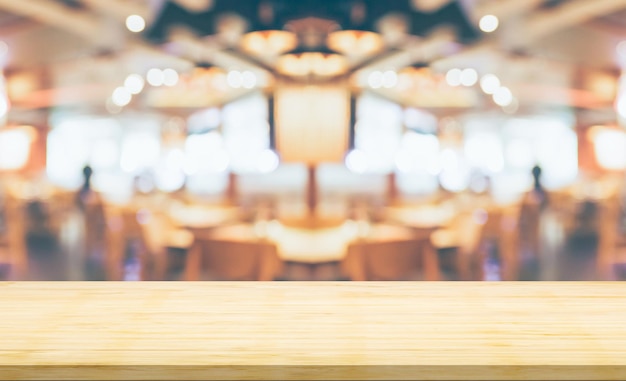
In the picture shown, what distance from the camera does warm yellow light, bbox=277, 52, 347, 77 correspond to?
5.29 metres

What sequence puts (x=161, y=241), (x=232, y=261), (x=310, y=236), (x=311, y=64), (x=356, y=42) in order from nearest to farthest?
(x=232, y=261)
(x=310, y=236)
(x=161, y=241)
(x=311, y=64)
(x=356, y=42)

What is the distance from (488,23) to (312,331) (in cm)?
808

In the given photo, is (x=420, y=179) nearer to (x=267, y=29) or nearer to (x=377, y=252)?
(x=267, y=29)

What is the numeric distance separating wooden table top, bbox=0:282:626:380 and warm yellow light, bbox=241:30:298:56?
21.4ft

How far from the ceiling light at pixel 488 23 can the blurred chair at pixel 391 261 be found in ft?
15.9

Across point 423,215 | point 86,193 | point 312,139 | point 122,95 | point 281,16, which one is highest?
point 281,16

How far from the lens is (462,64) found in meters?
8.52

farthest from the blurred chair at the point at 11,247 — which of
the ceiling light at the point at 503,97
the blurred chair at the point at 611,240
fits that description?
the ceiling light at the point at 503,97

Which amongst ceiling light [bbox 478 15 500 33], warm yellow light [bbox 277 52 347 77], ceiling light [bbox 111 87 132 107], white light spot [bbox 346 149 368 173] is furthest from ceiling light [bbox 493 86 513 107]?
ceiling light [bbox 111 87 132 107]

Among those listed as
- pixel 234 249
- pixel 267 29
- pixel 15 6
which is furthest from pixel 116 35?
pixel 234 249

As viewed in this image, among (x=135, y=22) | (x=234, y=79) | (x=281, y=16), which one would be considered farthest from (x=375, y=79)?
(x=135, y=22)

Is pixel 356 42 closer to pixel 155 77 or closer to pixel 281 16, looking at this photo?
pixel 281 16

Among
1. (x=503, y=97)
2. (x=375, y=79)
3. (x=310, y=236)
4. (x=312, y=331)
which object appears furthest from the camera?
(x=503, y=97)

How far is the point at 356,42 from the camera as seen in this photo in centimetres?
794
